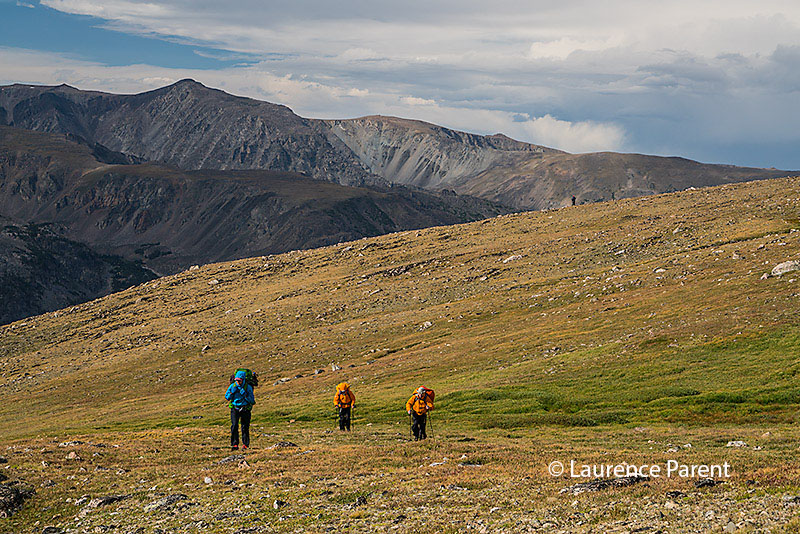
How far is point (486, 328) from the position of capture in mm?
66750

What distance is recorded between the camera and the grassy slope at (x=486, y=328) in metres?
39.7

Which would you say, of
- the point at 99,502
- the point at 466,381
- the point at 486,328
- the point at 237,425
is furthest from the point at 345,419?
the point at 486,328

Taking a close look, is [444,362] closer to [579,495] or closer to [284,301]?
[579,495]

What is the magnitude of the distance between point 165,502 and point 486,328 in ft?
163

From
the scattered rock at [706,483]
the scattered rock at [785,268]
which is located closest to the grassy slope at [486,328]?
the scattered rock at [785,268]

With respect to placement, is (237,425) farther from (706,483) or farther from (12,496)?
(706,483)

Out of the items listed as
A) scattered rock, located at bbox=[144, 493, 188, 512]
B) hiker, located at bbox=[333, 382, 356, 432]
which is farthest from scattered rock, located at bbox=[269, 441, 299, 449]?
scattered rock, located at bbox=[144, 493, 188, 512]

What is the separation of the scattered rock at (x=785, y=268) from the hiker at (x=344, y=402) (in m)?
38.2

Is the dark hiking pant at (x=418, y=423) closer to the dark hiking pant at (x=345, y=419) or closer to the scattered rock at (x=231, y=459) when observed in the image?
→ the dark hiking pant at (x=345, y=419)

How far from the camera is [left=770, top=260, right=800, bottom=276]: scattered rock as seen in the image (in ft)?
173

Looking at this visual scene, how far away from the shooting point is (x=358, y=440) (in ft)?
102

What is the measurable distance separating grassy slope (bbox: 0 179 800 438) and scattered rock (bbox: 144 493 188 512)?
Answer: 19.8 metres

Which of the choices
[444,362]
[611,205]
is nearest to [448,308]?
[444,362]

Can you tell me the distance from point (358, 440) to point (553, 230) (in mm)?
90255
